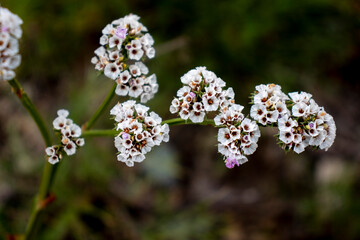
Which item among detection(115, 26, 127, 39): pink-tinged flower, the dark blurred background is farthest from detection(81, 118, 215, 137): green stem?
the dark blurred background

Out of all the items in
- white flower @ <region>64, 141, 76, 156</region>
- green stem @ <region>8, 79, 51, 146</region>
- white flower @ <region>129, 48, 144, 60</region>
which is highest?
white flower @ <region>129, 48, 144, 60</region>

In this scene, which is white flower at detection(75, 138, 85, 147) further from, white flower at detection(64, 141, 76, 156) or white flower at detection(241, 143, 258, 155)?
white flower at detection(241, 143, 258, 155)

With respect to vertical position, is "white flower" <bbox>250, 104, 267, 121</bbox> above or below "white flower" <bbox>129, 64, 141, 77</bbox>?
below

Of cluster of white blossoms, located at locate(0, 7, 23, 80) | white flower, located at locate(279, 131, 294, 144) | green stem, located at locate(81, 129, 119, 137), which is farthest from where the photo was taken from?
green stem, located at locate(81, 129, 119, 137)

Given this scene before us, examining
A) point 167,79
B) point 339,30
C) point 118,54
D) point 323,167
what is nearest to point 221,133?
point 118,54

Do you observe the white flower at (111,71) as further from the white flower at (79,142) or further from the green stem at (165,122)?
the white flower at (79,142)

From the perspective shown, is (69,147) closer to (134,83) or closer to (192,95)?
(134,83)

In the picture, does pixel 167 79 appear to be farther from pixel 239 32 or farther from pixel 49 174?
pixel 49 174
